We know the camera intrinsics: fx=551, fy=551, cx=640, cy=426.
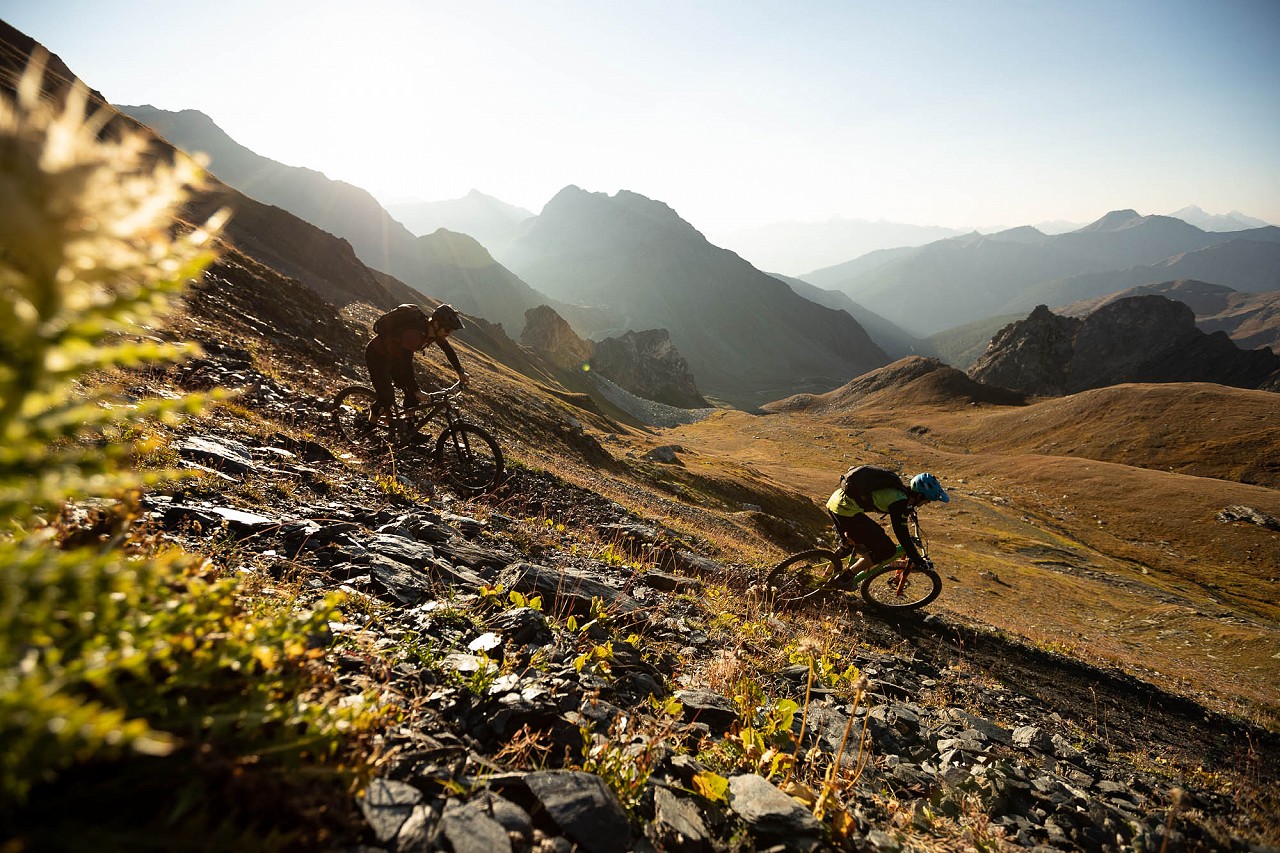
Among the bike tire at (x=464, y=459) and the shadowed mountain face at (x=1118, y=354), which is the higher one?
the shadowed mountain face at (x=1118, y=354)

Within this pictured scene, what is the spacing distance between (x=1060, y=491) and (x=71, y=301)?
6734 centimetres

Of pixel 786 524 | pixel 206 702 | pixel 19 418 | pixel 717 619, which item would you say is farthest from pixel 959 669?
pixel 786 524

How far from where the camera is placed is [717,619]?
24.4ft

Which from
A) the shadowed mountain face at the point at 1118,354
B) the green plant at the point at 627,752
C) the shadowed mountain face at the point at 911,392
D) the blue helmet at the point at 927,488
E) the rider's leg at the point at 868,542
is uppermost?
the shadowed mountain face at the point at 1118,354

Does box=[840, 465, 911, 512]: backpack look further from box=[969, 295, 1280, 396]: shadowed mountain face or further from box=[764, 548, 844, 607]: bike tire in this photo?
box=[969, 295, 1280, 396]: shadowed mountain face

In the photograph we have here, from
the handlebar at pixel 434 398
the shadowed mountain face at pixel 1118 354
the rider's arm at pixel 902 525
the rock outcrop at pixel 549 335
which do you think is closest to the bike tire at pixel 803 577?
the rider's arm at pixel 902 525

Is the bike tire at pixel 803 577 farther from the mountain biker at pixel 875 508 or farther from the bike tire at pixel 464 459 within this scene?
the bike tire at pixel 464 459

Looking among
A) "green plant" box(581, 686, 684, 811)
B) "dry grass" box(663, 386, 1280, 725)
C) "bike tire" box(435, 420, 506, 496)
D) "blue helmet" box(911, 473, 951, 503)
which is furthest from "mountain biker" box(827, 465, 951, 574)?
"green plant" box(581, 686, 684, 811)

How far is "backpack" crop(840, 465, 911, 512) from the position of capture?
10.5 metres

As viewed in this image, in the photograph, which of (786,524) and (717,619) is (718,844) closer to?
(717,619)

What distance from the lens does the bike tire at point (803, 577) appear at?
1136 cm

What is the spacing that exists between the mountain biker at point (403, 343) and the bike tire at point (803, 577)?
7.72 m

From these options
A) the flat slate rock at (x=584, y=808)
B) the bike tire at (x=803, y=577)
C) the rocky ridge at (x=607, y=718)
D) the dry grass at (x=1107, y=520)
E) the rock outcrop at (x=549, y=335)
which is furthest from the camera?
the rock outcrop at (x=549, y=335)

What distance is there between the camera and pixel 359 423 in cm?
1173
